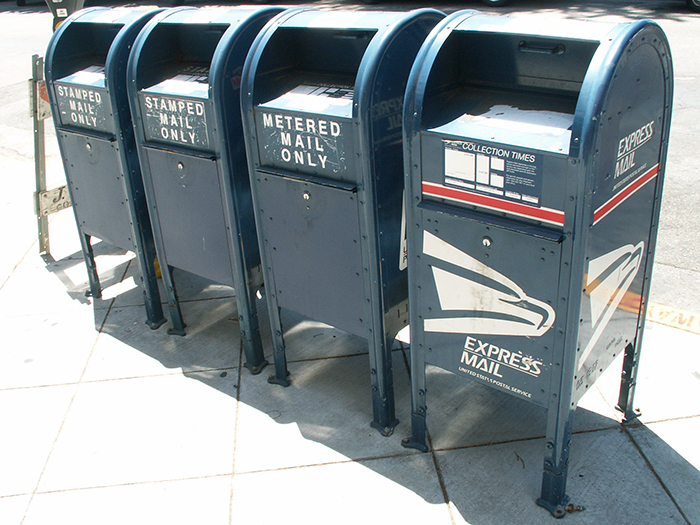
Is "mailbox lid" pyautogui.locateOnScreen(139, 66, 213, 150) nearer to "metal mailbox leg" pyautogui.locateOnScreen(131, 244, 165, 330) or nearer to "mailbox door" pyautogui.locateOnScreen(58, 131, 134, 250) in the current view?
"mailbox door" pyautogui.locateOnScreen(58, 131, 134, 250)

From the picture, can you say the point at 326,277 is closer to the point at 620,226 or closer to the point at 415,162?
the point at 415,162

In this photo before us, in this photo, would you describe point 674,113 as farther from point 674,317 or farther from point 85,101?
point 85,101

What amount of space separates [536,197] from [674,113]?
6.42m

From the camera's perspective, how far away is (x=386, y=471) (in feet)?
11.1

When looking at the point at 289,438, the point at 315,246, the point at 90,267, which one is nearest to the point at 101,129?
the point at 90,267

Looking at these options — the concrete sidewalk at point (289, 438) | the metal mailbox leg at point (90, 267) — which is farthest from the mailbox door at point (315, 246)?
the metal mailbox leg at point (90, 267)

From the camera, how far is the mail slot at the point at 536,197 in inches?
98.7

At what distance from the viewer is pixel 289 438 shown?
3662 mm

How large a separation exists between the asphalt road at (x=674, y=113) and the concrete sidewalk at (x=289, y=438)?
0.74 feet

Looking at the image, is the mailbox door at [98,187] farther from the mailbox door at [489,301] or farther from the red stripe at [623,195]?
the red stripe at [623,195]

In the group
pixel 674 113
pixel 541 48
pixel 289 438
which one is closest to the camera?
pixel 541 48

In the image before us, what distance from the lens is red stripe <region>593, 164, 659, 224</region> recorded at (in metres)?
2.61

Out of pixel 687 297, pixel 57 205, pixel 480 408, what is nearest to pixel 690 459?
pixel 480 408

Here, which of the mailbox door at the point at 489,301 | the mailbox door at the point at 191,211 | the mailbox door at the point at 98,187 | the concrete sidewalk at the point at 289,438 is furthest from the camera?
the mailbox door at the point at 98,187
